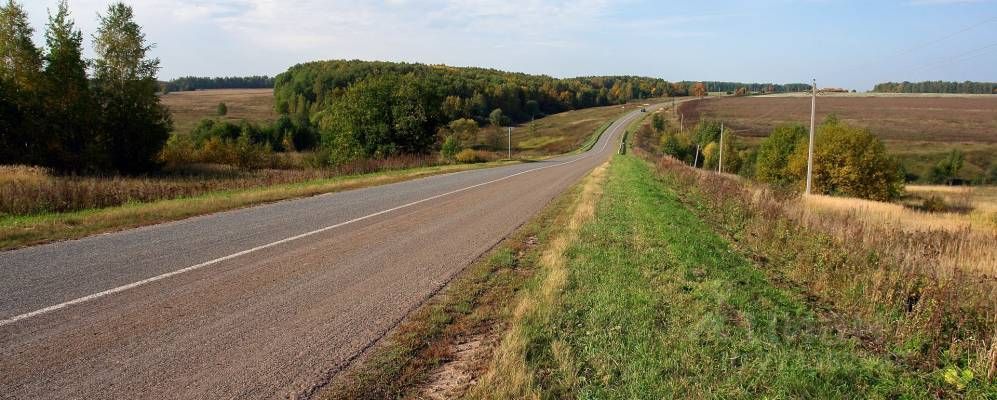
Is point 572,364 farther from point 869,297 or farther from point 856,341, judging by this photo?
point 869,297

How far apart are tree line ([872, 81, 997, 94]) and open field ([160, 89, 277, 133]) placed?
13790 cm

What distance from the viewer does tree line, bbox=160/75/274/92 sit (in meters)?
164

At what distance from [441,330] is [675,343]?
6.86 feet

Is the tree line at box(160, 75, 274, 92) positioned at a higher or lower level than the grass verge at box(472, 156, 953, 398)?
higher

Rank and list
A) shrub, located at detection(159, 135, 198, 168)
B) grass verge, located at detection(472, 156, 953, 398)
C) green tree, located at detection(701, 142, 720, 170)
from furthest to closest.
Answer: green tree, located at detection(701, 142, 720, 170), shrub, located at detection(159, 135, 198, 168), grass verge, located at detection(472, 156, 953, 398)

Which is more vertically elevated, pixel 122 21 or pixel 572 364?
pixel 122 21

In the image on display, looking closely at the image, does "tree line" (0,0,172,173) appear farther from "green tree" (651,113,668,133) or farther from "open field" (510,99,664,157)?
"green tree" (651,113,668,133)

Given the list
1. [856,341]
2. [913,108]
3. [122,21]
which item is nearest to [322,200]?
[856,341]

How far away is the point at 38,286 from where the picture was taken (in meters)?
6.17

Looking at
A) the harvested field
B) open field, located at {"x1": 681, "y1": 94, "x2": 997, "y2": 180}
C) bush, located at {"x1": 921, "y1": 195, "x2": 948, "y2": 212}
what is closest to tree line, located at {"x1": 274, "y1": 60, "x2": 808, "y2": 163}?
bush, located at {"x1": 921, "y1": 195, "x2": 948, "y2": 212}

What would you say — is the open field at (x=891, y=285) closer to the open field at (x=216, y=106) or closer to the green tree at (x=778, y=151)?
the green tree at (x=778, y=151)

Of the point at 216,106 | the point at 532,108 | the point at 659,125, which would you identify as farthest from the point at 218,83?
the point at 659,125

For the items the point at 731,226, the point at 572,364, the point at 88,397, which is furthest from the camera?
the point at 731,226

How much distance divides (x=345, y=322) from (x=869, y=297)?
237 inches
